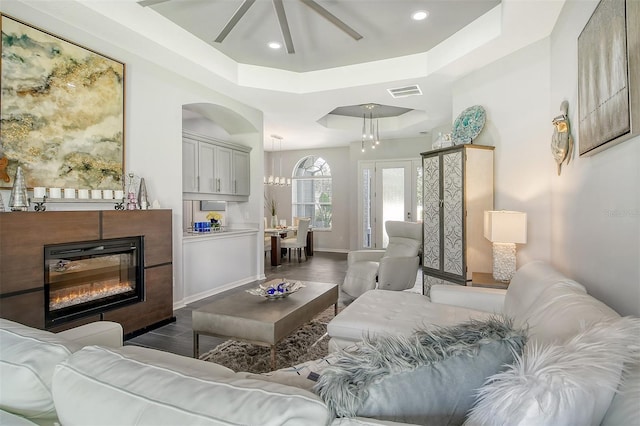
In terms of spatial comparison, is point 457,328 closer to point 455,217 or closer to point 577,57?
point 577,57

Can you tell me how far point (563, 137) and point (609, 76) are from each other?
911 mm

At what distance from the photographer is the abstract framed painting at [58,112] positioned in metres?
2.50

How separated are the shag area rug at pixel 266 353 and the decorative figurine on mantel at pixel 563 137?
7.74 ft

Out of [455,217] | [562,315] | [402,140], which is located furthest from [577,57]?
[402,140]

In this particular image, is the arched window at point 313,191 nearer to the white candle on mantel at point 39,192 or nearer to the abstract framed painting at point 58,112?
the abstract framed painting at point 58,112

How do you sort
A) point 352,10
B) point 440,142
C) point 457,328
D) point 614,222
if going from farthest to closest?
point 440,142 → point 352,10 → point 614,222 → point 457,328

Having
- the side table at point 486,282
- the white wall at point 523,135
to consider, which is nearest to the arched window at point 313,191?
the white wall at point 523,135

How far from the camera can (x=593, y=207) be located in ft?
6.26

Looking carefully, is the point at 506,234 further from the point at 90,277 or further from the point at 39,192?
the point at 39,192

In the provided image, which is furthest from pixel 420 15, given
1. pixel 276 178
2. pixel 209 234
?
pixel 276 178

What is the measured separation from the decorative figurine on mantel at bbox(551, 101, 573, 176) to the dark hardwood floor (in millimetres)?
3174

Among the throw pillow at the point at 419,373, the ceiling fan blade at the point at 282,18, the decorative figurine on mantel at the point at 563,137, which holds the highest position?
the ceiling fan blade at the point at 282,18

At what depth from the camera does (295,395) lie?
2.12 ft

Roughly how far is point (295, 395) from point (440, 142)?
369 centimetres
